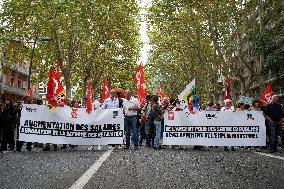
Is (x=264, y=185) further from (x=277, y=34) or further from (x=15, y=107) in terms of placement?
(x=277, y=34)

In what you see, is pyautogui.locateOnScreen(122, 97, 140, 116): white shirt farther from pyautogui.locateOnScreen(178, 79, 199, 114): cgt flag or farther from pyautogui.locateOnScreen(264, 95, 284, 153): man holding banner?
pyautogui.locateOnScreen(264, 95, 284, 153): man holding banner

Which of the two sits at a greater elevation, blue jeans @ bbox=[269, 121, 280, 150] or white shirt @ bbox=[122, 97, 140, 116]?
white shirt @ bbox=[122, 97, 140, 116]

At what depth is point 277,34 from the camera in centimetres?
3138

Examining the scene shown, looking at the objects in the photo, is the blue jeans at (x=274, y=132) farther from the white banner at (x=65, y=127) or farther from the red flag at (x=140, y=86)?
the red flag at (x=140, y=86)

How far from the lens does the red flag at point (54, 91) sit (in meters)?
14.1

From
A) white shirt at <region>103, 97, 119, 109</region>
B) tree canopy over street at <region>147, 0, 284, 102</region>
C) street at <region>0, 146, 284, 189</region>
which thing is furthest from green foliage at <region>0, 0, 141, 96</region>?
street at <region>0, 146, 284, 189</region>

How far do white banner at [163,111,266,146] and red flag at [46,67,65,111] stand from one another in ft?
11.5

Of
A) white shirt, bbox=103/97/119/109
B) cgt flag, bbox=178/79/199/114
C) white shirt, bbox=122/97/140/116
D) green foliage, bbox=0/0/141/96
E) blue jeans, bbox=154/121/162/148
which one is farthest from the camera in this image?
green foliage, bbox=0/0/141/96

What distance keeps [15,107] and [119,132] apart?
3.25m

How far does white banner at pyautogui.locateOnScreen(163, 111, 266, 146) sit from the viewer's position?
1515 cm

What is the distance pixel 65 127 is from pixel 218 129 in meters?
4.54

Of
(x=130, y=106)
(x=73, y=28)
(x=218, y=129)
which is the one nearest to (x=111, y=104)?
(x=130, y=106)

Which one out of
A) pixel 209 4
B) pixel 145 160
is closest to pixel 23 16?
pixel 209 4

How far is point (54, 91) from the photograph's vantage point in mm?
14125
